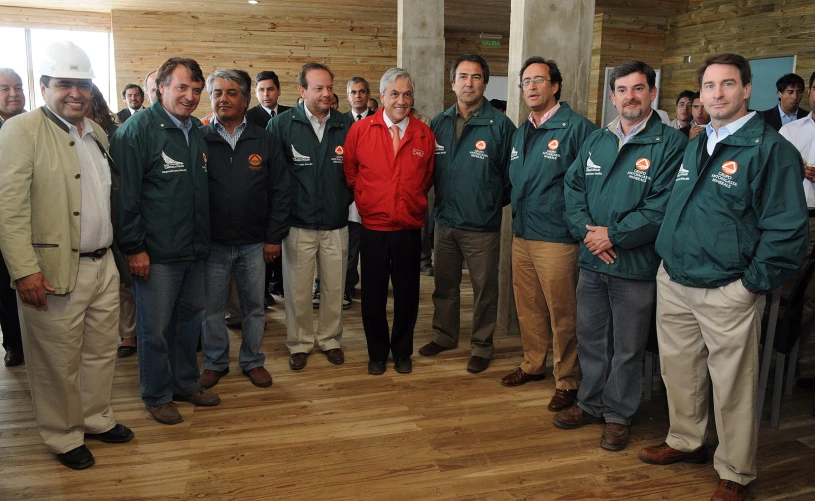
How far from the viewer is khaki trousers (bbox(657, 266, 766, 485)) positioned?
2.35m

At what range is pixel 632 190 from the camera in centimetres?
268

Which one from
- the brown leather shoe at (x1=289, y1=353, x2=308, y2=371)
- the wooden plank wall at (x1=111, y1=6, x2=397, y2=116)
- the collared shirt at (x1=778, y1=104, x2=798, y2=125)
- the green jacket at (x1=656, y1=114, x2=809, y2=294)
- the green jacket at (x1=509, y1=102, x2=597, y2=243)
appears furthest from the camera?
the wooden plank wall at (x1=111, y1=6, x2=397, y2=116)

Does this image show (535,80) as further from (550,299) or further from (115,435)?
(115,435)

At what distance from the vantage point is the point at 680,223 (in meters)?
2.46

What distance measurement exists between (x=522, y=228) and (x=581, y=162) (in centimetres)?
56

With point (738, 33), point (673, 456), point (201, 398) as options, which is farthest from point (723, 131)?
point (738, 33)

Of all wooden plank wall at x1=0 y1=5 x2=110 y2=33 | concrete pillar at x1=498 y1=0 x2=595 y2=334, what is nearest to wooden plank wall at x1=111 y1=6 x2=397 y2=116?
wooden plank wall at x1=0 y1=5 x2=110 y2=33

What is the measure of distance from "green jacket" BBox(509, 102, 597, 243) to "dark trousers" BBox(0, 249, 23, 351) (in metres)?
3.16

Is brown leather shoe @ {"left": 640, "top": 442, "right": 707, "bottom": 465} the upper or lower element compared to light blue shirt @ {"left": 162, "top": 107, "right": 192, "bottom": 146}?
lower

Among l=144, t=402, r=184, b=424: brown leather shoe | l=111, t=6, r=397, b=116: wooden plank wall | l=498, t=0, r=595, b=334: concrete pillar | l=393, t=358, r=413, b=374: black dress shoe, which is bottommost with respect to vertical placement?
l=144, t=402, r=184, b=424: brown leather shoe

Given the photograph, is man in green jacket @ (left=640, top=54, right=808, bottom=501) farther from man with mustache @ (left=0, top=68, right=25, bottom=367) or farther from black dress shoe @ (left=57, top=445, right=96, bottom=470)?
man with mustache @ (left=0, top=68, right=25, bottom=367)

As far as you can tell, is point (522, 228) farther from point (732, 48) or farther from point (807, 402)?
point (732, 48)

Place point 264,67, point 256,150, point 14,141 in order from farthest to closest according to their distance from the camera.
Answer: point 264,67
point 256,150
point 14,141

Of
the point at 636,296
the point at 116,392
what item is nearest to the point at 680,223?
the point at 636,296
